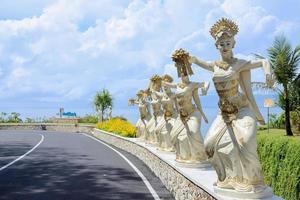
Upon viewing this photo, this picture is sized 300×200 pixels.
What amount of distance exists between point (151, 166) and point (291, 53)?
17.4 metres

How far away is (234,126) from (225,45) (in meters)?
1.34

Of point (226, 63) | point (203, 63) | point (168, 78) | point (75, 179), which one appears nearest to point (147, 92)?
point (168, 78)

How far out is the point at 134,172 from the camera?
1489 centimetres

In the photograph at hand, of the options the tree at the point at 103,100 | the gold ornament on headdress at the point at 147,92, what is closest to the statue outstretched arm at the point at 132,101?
the gold ornament on headdress at the point at 147,92

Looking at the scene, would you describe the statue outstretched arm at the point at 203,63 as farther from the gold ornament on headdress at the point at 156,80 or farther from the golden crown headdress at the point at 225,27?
the gold ornament on headdress at the point at 156,80

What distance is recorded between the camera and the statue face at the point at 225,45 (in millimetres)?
7266

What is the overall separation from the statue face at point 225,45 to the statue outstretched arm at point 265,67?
376 millimetres

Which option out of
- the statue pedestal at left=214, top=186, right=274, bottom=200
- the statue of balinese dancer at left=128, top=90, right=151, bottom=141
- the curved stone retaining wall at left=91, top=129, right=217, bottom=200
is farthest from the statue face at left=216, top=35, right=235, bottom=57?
the statue of balinese dancer at left=128, top=90, right=151, bottom=141

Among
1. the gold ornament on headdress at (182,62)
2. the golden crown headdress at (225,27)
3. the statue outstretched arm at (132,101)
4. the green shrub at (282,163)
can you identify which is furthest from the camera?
the statue outstretched arm at (132,101)

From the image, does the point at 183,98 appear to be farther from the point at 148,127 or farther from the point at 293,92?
the point at 293,92

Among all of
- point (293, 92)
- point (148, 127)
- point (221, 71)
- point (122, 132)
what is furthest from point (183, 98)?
point (293, 92)

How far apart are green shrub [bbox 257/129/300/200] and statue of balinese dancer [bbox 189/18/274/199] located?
280 cm

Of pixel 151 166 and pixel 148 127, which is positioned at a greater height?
pixel 148 127

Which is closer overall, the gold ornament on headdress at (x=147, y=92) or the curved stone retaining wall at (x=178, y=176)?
the curved stone retaining wall at (x=178, y=176)
